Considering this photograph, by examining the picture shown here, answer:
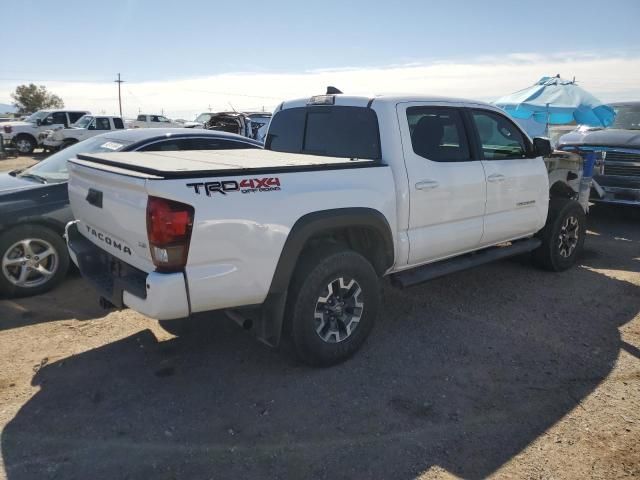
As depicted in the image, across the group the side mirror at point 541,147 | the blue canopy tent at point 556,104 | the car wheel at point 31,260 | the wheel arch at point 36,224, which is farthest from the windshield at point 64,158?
the blue canopy tent at point 556,104

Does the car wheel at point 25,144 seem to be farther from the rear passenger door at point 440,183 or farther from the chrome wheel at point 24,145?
the rear passenger door at point 440,183

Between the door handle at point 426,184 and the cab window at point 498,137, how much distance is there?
2.93 ft

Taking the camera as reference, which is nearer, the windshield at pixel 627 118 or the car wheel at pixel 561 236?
the car wheel at pixel 561 236

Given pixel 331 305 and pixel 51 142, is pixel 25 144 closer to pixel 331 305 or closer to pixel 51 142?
pixel 51 142

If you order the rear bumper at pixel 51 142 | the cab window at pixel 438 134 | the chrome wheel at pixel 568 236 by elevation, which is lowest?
the chrome wheel at pixel 568 236

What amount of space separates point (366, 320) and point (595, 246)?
518 cm

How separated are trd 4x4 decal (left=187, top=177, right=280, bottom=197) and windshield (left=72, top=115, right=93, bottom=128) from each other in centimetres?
Answer: 1822

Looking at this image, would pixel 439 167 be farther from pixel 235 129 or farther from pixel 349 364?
pixel 235 129

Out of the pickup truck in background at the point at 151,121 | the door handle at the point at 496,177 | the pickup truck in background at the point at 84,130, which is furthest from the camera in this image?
the pickup truck in background at the point at 151,121

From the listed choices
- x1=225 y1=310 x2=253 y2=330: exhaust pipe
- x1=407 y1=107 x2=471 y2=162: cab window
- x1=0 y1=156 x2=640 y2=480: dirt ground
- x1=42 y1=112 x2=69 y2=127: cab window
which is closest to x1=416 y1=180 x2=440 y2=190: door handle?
x1=407 y1=107 x2=471 y2=162: cab window

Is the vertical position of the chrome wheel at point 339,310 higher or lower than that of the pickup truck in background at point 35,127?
lower

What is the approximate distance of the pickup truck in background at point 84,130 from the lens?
18.5 meters

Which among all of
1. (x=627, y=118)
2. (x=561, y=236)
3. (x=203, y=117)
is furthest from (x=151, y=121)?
(x=561, y=236)

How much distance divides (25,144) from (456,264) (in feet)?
71.0
